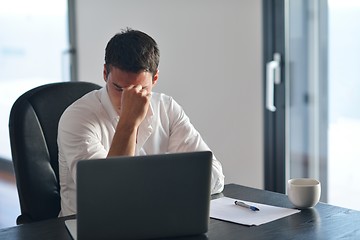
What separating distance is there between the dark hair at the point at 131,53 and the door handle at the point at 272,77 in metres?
1.48

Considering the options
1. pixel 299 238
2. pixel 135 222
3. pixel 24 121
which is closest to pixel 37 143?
pixel 24 121

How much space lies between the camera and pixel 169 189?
1.63 meters

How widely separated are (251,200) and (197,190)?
1.39 ft

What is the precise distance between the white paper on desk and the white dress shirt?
15 centimetres

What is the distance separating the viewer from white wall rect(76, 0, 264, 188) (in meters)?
3.72

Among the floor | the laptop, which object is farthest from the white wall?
the laptop

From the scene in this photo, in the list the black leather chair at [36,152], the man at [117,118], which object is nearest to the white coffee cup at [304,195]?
the man at [117,118]

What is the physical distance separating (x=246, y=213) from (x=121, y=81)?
612 millimetres

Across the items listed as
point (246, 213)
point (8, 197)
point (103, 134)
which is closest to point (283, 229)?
point (246, 213)

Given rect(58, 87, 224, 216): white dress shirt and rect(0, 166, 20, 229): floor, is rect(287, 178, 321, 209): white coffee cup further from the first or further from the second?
rect(0, 166, 20, 229): floor

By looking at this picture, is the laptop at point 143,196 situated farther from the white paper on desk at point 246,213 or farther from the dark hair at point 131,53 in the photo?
the dark hair at point 131,53

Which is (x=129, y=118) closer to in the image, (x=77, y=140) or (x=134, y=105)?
(x=134, y=105)

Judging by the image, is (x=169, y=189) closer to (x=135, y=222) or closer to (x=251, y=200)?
(x=135, y=222)

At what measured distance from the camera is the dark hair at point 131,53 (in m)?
2.15
